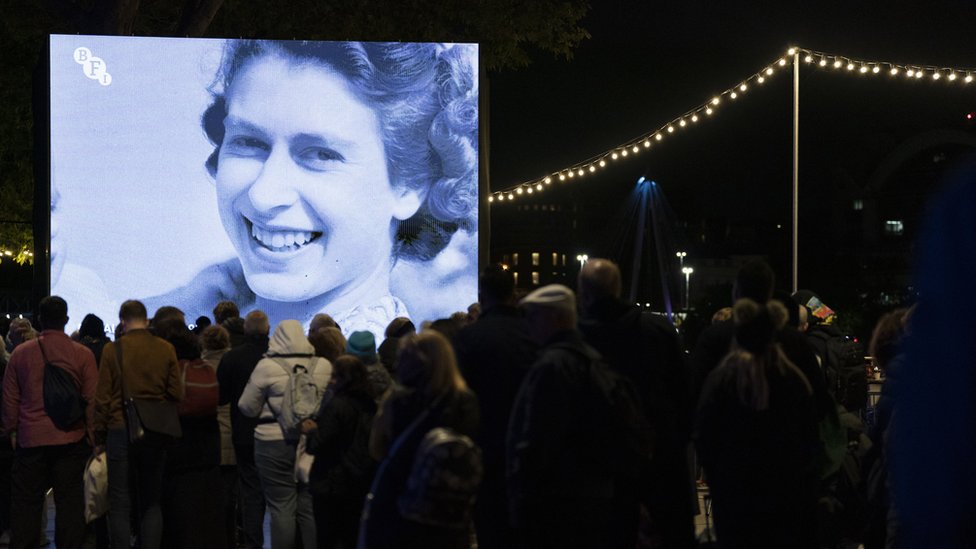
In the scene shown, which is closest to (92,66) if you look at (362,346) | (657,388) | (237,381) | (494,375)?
(237,381)

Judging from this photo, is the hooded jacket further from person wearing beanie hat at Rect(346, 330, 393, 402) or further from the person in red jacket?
the person in red jacket

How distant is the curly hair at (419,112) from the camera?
48.5 ft

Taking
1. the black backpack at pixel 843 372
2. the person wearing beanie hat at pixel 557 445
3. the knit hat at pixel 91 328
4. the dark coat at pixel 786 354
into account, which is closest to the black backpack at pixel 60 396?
the knit hat at pixel 91 328

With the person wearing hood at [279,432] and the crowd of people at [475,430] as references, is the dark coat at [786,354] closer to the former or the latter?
the crowd of people at [475,430]

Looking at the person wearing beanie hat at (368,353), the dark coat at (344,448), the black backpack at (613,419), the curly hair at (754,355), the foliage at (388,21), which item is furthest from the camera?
the foliage at (388,21)

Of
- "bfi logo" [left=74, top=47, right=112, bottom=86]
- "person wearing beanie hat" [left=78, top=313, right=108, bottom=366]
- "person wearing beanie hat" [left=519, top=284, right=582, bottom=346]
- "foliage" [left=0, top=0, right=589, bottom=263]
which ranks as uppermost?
"foliage" [left=0, top=0, right=589, bottom=263]

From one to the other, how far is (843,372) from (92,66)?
9.62 meters

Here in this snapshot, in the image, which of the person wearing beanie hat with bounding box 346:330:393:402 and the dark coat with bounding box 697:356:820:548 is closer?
the dark coat with bounding box 697:356:820:548

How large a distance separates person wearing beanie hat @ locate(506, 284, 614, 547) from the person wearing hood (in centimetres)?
277

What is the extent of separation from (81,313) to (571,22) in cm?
1116

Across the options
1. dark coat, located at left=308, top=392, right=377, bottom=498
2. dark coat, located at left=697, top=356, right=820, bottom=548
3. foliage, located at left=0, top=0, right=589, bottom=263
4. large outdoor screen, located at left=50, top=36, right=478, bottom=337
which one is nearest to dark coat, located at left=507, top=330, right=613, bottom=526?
dark coat, located at left=697, top=356, right=820, bottom=548

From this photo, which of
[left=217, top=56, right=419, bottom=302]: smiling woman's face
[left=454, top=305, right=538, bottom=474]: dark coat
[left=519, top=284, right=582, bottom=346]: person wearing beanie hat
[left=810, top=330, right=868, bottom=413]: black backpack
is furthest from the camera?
[left=217, top=56, right=419, bottom=302]: smiling woman's face

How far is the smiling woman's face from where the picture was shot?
48.1 feet

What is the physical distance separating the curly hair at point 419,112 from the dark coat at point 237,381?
6.03 metres
